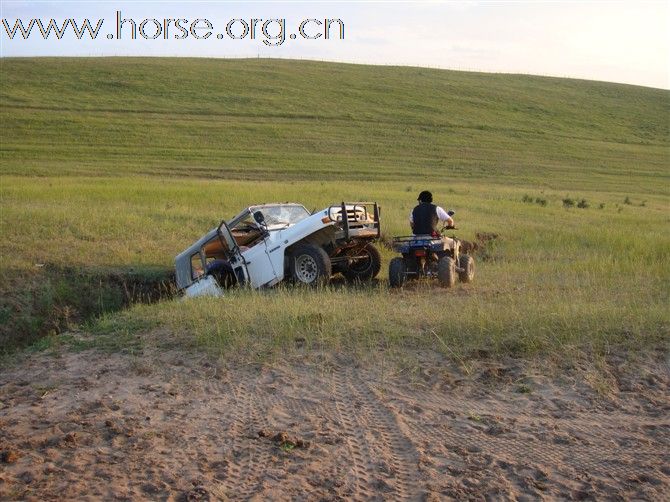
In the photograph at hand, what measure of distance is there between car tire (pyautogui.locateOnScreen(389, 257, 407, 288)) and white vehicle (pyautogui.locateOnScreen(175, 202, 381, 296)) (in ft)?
2.67

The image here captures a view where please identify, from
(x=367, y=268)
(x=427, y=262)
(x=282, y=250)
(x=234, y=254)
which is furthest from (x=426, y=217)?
(x=234, y=254)

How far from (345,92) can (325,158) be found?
17122 millimetres

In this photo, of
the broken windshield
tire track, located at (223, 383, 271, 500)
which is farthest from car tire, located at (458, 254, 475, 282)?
tire track, located at (223, 383, 271, 500)

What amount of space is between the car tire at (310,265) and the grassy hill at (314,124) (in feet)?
77.2

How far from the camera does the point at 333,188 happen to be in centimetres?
2914

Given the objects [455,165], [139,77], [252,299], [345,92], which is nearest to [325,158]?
[455,165]

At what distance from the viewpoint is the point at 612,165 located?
4619 cm

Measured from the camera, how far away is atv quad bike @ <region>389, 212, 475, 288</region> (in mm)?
12820

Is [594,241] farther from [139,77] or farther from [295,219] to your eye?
[139,77]

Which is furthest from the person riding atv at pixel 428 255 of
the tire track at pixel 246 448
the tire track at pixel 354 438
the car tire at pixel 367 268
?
the tire track at pixel 246 448

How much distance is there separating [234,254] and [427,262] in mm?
3005

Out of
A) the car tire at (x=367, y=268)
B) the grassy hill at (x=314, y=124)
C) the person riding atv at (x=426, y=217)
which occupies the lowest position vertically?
the car tire at (x=367, y=268)

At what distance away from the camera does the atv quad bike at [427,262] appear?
1282cm

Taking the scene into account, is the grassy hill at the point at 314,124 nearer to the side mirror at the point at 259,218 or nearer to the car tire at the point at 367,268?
the car tire at the point at 367,268
